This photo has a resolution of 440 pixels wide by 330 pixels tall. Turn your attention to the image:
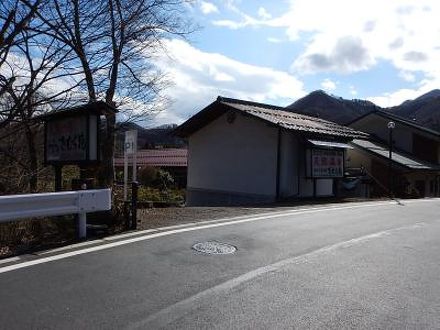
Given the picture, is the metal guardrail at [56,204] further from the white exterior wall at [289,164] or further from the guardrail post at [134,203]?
the white exterior wall at [289,164]

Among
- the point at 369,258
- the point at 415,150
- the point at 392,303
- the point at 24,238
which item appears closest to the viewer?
the point at 392,303

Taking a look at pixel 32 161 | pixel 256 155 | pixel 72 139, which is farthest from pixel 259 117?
pixel 72 139

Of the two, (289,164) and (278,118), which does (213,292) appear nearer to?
(289,164)

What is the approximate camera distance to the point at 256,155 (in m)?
23.9

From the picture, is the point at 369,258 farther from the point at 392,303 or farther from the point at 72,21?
the point at 72,21

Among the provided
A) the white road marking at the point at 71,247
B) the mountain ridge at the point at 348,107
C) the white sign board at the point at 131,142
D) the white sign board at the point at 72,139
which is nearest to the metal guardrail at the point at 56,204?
the white road marking at the point at 71,247

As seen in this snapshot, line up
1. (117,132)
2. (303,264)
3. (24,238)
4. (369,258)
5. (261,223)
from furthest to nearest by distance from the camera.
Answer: (117,132) → (261,223) → (24,238) → (369,258) → (303,264)

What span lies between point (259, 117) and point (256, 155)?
221 centimetres

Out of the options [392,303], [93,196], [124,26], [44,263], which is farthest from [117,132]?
[392,303]

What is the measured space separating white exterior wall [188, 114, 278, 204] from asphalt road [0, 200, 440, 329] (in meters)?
14.3

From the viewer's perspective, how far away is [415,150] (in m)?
39.6

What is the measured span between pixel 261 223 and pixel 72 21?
20.5 feet

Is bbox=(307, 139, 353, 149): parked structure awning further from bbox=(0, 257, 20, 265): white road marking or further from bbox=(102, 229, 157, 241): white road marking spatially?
bbox=(0, 257, 20, 265): white road marking

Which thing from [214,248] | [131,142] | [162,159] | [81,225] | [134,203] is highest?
[162,159]
